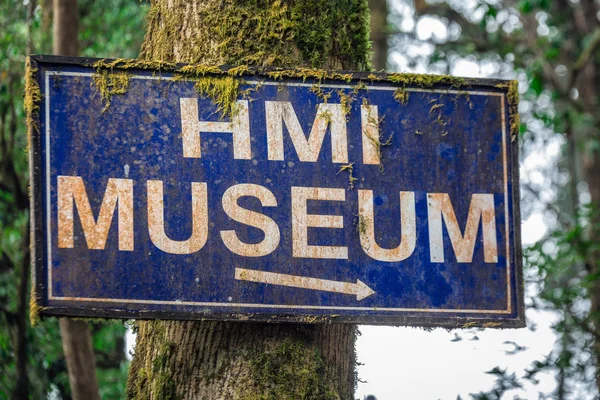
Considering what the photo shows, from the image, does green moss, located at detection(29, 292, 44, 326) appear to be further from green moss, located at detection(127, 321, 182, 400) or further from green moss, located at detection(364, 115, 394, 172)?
green moss, located at detection(364, 115, 394, 172)

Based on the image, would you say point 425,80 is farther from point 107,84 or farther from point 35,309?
point 35,309

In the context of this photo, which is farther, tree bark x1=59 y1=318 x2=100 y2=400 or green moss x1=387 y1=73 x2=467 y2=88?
tree bark x1=59 y1=318 x2=100 y2=400

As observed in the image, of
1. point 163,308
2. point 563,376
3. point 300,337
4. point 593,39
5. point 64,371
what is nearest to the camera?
point 163,308

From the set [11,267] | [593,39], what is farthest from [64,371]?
[593,39]

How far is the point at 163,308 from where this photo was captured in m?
2.61

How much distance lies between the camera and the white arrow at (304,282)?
2691mm

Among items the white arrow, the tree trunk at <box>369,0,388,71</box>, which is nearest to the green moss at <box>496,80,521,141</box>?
the white arrow

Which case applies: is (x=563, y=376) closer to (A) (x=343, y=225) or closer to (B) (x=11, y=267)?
(A) (x=343, y=225)

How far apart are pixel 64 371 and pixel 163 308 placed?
223 inches

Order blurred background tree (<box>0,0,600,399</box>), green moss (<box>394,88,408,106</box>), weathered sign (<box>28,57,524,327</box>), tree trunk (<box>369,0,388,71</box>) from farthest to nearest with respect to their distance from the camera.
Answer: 1. tree trunk (<box>369,0,388,71</box>)
2. blurred background tree (<box>0,0,600,399</box>)
3. green moss (<box>394,88,408,106</box>)
4. weathered sign (<box>28,57,524,327</box>)

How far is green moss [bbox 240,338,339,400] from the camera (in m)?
2.67

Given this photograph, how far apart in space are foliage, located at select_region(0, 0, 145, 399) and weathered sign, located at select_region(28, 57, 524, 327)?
4.45 meters

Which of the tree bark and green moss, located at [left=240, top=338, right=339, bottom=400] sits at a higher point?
green moss, located at [left=240, top=338, right=339, bottom=400]

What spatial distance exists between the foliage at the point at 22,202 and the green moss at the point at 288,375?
4.83m
